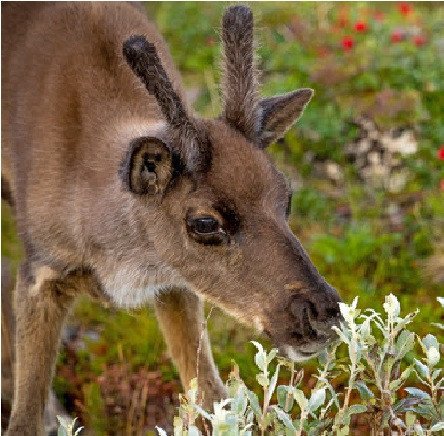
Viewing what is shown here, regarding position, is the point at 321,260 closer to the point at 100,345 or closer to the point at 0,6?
the point at 100,345

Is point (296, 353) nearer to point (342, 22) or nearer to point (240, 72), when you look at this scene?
point (240, 72)

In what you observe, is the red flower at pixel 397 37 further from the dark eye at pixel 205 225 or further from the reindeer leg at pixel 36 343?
the dark eye at pixel 205 225

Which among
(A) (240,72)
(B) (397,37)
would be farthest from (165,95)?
(B) (397,37)

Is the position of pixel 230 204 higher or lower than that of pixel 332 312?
higher

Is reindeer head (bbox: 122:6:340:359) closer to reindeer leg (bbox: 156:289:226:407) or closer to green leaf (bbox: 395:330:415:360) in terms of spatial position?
green leaf (bbox: 395:330:415:360)

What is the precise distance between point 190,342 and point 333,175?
3.33m

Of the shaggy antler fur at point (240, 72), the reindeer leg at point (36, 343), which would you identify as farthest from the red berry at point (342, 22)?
the reindeer leg at point (36, 343)

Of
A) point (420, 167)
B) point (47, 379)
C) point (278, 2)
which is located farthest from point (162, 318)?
point (278, 2)

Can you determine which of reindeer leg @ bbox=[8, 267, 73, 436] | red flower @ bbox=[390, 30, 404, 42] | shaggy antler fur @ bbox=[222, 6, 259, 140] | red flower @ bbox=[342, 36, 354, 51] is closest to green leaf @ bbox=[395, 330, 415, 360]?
shaggy antler fur @ bbox=[222, 6, 259, 140]

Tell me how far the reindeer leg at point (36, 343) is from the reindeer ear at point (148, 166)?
2.64 ft

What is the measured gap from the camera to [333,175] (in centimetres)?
840

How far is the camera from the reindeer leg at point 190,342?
5.35 m

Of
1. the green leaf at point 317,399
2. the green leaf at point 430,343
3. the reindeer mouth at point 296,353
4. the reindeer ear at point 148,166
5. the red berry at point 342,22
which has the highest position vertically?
the reindeer ear at point 148,166

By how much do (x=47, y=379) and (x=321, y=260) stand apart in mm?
2545
